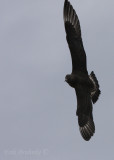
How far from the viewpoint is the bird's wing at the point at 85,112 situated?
34.0 m

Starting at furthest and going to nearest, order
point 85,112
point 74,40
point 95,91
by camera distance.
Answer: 1. point 95,91
2. point 85,112
3. point 74,40

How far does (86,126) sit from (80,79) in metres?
1.36

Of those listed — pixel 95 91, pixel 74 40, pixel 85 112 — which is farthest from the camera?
pixel 95 91

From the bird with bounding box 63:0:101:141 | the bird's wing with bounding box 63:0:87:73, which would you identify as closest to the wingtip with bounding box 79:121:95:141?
the bird with bounding box 63:0:101:141

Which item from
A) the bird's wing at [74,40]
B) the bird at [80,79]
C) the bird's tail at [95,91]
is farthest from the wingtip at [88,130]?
the bird's wing at [74,40]

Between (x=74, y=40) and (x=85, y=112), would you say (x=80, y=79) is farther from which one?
(x=74, y=40)

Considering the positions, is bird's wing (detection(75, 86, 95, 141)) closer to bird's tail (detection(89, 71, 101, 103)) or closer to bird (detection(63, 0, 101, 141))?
bird (detection(63, 0, 101, 141))

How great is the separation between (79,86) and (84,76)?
0.36 meters

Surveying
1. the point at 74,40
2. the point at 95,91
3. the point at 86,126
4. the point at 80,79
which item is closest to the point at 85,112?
the point at 86,126

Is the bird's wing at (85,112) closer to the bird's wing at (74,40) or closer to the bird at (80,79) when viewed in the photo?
the bird at (80,79)

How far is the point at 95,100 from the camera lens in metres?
34.6

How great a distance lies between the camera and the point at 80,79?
3419 centimetres

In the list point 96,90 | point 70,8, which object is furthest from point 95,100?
point 70,8

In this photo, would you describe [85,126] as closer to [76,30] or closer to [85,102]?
[85,102]
